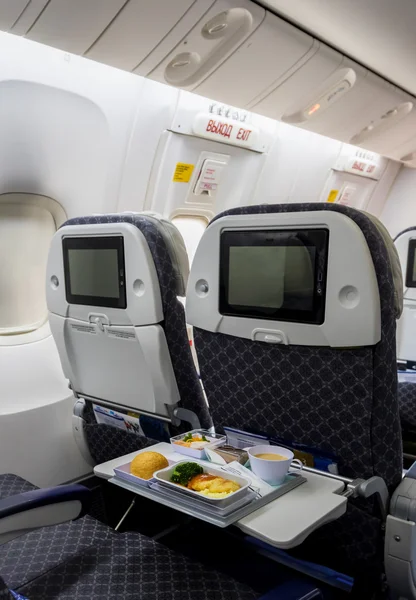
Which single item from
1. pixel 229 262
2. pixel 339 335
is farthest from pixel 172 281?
pixel 339 335

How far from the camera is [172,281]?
84.7 inches

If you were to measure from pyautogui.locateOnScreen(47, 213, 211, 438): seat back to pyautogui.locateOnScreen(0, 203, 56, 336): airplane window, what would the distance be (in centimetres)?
95

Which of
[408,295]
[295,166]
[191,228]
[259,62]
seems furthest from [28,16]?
[295,166]

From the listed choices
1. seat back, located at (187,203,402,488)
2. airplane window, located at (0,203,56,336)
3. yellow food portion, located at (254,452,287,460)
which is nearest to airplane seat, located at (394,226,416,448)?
seat back, located at (187,203,402,488)

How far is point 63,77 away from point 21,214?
2.69ft

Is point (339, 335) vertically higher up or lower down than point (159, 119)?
lower down

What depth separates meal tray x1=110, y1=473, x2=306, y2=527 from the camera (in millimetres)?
1380

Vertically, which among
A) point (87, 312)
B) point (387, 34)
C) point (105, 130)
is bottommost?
point (87, 312)

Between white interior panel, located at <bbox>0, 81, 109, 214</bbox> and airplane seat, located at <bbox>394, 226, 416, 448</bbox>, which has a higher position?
white interior panel, located at <bbox>0, 81, 109, 214</bbox>

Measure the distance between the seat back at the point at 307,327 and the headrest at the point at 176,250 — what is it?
0.18 m

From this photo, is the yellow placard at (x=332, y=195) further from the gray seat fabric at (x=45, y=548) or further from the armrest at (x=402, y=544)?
the gray seat fabric at (x=45, y=548)

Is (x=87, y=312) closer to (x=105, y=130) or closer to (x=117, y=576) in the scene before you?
(x=117, y=576)

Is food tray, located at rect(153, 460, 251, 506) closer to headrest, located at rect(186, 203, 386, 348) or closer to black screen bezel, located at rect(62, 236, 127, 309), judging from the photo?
headrest, located at rect(186, 203, 386, 348)

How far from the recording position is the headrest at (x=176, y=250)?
2.15 meters
